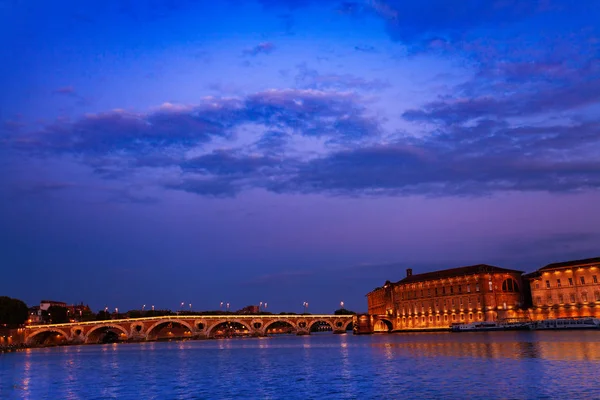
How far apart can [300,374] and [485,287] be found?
106052 mm

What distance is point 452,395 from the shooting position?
30062mm

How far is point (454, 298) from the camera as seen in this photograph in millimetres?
151750

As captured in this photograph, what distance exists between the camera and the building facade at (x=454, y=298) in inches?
5659

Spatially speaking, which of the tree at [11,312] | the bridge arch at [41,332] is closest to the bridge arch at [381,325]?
the bridge arch at [41,332]

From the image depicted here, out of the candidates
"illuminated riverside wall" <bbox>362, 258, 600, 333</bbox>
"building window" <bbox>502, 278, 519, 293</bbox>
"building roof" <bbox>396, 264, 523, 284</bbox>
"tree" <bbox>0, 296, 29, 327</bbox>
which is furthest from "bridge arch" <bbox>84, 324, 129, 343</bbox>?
"building window" <bbox>502, 278, 519, 293</bbox>

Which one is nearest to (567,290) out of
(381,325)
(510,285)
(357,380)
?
(510,285)

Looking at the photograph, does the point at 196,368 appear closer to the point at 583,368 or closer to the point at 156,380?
the point at 156,380

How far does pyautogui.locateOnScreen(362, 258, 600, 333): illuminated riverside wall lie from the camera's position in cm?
12681

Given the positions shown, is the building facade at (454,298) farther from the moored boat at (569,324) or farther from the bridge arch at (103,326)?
the bridge arch at (103,326)

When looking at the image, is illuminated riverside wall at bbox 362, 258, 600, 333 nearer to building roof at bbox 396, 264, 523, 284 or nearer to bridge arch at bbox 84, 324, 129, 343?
building roof at bbox 396, 264, 523, 284

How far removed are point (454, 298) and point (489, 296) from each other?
10.5 meters

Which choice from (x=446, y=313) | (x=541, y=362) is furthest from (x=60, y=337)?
(x=541, y=362)

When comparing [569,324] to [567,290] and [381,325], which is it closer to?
[567,290]

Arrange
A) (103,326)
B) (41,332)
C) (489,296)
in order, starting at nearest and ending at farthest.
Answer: (489,296) → (41,332) → (103,326)
